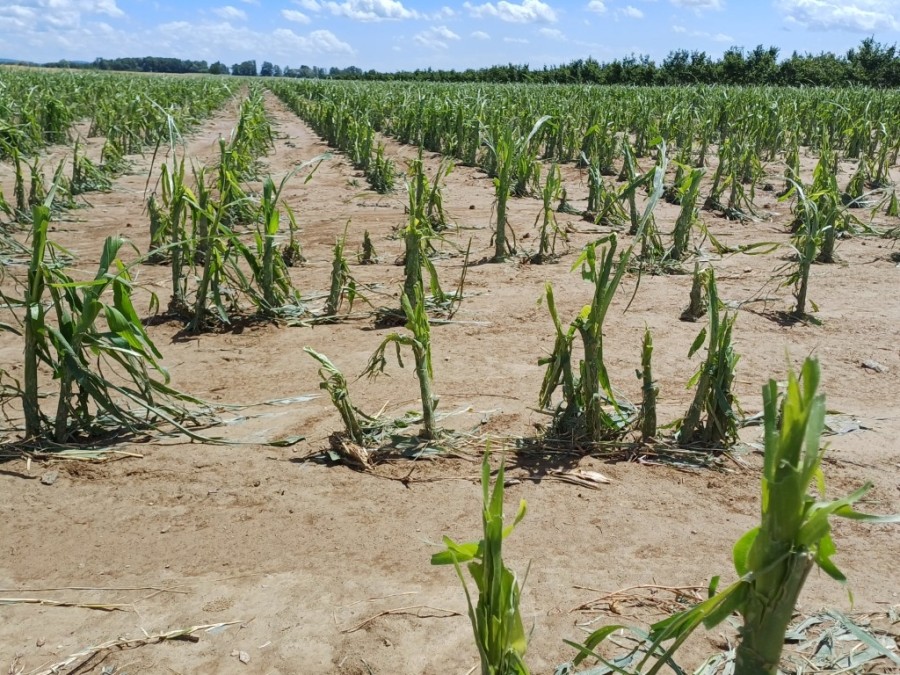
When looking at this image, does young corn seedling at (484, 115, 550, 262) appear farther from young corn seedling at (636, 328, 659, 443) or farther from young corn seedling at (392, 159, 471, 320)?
young corn seedling at (636, 328, 659, 443)

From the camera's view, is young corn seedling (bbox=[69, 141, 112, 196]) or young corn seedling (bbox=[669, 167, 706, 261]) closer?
young corn seedling (bbox=[669, 167, 706, 261])

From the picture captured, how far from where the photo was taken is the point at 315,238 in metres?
6.75

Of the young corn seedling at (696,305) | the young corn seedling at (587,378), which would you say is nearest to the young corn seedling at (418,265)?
the young corn seedling at (587,378)

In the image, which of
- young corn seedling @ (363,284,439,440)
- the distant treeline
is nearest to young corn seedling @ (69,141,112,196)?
young corn seedling @ (363,284,439,440)

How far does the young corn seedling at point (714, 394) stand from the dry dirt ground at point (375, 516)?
0.12 meters

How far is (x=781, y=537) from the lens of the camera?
122cm

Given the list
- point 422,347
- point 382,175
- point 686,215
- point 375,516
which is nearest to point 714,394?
point 422,347

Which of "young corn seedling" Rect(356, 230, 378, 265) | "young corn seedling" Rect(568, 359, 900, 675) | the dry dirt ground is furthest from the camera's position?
"young corn seedling" Rect(356, 230, 378, 265)

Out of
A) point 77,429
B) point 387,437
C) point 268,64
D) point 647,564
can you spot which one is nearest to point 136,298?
point 77,429

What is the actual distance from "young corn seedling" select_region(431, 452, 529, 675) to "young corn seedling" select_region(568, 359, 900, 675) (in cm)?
28

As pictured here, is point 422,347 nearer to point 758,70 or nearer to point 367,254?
point 367,254

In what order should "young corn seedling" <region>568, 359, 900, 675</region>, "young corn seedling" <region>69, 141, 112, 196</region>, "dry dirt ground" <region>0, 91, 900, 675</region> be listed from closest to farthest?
1. "young corn seedling" <region>568, 359, 900, 675</region>
2. "dry dirt ground" <region>0, 91, 900, 675</region>
3. "young corn seedling" <region>69, 141, 112, 196</region>

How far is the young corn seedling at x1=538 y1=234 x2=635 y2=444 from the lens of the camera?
2.78 metres

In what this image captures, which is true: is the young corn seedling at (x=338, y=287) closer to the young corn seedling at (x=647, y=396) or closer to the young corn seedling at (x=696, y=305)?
the young corn seedling at (x=696, y=305)
